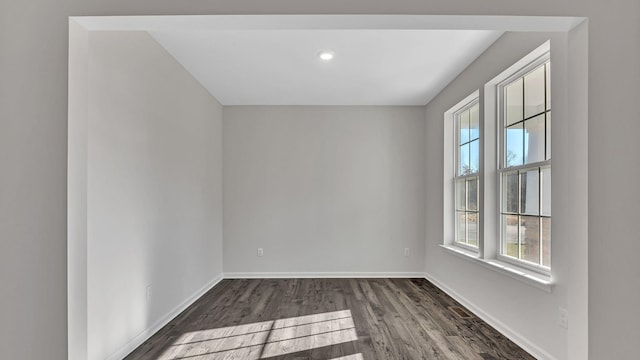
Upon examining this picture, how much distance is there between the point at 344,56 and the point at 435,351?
2672 millimetres

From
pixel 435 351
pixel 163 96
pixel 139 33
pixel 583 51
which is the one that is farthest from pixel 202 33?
pixel 435 351

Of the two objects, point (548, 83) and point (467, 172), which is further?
point (467, 172)

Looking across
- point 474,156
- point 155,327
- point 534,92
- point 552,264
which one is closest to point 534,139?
point 534,92

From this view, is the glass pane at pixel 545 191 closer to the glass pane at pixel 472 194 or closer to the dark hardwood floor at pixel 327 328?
the dark hardwood floor at pixel 327 328

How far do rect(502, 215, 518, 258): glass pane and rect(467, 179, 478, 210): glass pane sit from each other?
29.3 inches

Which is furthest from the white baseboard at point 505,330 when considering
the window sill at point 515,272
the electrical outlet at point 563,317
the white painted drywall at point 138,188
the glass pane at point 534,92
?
the white painted drywall at point 138,188

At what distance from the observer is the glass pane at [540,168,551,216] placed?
8.34ft

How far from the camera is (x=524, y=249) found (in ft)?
9.36

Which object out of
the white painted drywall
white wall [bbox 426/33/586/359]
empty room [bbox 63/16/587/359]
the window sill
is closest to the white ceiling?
empty room [bbox 63/16/587/359]

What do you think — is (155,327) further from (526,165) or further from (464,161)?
(464,161)

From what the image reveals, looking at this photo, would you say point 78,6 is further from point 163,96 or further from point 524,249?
point 524,249

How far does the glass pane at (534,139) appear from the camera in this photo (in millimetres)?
2656

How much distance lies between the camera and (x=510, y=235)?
307 centimetres

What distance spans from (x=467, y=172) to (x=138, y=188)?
11.3 ft
